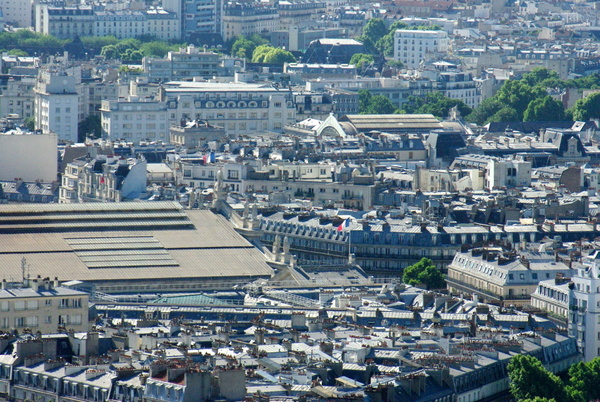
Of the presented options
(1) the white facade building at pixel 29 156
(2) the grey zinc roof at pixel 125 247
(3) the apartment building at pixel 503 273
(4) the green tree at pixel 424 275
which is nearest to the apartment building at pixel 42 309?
(2) the grey zinc roof at pixel 125 247

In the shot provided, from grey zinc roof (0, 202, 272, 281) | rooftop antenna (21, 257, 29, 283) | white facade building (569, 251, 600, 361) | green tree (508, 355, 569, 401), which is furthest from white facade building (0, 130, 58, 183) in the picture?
green tree (508, 355, 569, 401)

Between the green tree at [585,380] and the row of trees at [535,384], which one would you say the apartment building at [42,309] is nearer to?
the row of trees at [535,384]

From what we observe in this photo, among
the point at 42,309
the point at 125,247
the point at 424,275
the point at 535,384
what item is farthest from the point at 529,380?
the point at 125,247

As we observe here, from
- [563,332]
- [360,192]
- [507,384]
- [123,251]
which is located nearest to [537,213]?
[360,192]

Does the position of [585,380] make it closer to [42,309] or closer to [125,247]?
[42,309]

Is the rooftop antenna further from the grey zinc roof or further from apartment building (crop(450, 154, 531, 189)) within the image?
apartment building (crop(450, 154, 531, 189))
